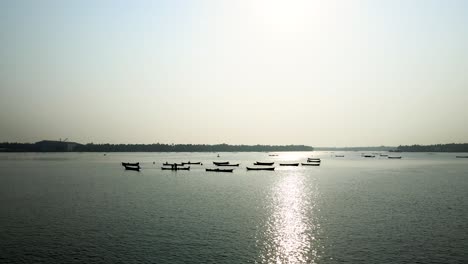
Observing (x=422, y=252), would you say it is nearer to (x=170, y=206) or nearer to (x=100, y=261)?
(x=100, y=261)

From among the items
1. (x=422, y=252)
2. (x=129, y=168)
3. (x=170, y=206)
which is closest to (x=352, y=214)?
(x=422, y=252)

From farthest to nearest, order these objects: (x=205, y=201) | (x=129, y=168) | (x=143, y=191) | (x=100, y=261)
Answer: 1. (x=129, y=168)
2. (x=143, y=191)
3. (x=205, y=201)
4. (x=100, y=261)

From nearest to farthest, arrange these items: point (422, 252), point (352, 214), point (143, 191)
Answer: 1. point (422, 252)
2. point (352, 214)
3. point (143, 191)

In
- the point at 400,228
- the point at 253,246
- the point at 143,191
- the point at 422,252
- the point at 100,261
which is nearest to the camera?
the point at 100,261

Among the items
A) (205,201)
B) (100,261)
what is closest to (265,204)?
(205,201)

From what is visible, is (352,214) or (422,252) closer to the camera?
(422,252)

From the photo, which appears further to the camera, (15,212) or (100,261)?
(15,212)

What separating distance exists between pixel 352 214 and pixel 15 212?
129 feet

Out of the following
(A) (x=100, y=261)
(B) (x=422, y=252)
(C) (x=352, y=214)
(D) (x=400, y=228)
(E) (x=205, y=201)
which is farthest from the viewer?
(E) (x=205, y=201)

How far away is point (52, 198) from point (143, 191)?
15.0 metres

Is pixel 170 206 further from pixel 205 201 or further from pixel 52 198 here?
pixel 52 198

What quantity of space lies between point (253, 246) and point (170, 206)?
21878mm

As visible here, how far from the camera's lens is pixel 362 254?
2736 cm

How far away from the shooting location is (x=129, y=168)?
12706 centimetres
